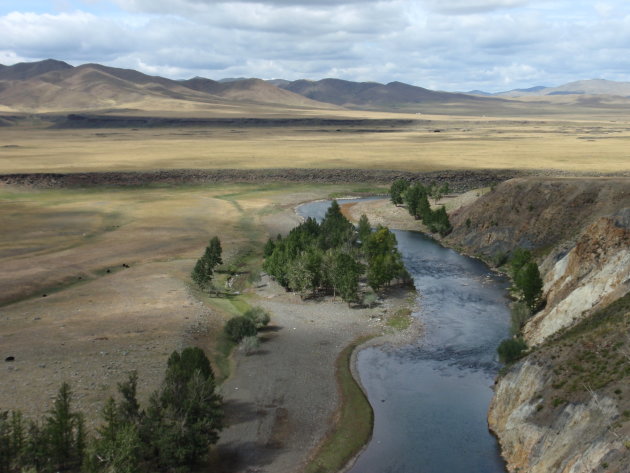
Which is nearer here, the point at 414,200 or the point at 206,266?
the point at 206,266

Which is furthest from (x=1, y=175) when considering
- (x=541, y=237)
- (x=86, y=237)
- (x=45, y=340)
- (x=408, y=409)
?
(x=408, y=409)

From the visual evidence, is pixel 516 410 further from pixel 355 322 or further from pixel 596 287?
pixel 355 322

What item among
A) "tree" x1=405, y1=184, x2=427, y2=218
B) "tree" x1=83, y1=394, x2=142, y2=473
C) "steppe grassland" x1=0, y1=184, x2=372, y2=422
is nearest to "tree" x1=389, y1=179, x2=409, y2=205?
"tree" x1=405, y1=184, x2=427, y2=218

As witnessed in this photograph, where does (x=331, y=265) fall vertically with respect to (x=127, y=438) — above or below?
above

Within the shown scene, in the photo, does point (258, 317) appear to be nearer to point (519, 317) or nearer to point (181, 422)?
point (181, 422)

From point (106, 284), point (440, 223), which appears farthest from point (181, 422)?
point (440, 223)

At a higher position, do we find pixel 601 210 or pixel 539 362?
pixel 601 210

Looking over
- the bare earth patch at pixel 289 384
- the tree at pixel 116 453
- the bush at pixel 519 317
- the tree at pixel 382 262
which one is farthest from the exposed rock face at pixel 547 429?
the tree at pixel 382 262

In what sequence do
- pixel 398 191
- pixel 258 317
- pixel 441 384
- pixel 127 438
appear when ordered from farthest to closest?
pixel 398 191, pixel 258 317, pixel 441 384, pixel 127 438

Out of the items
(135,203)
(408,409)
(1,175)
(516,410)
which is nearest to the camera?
Result: (516,410)
